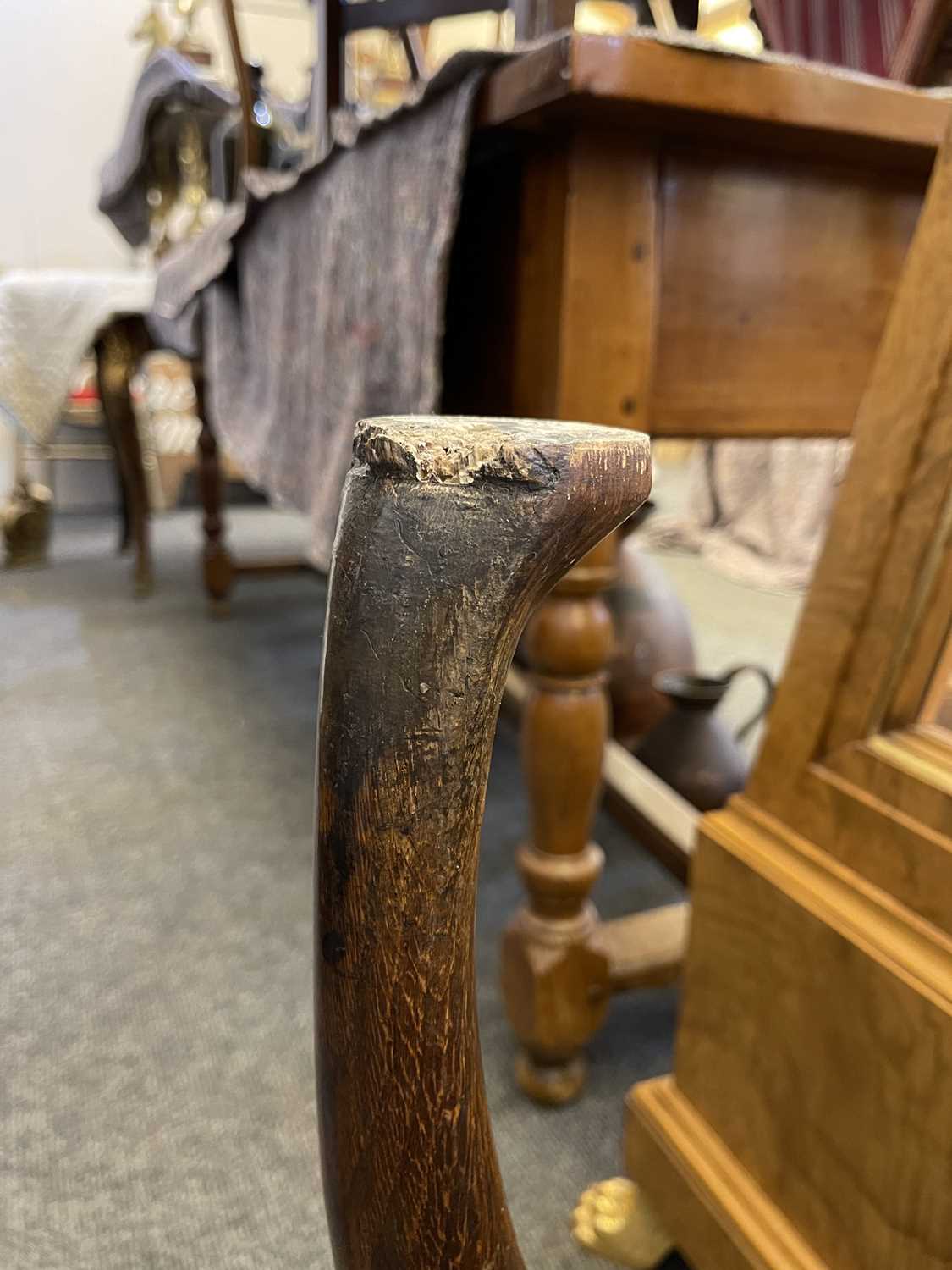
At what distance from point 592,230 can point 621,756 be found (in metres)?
0.85

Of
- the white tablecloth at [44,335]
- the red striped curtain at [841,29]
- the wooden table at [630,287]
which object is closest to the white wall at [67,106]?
the white tablecloth at [44,335]

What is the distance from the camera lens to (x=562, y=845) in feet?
2.40

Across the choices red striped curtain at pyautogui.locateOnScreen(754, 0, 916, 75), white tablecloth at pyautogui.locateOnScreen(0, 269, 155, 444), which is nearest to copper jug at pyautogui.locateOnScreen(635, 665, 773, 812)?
red striped curtain at pyautogui.locateOnScreen(754, 0, 916, 75)

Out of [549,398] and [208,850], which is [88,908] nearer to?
[208,850]

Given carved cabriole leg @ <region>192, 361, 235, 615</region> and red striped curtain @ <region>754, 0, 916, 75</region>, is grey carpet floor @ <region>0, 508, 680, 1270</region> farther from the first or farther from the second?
red striped curtain @ <region>754, 0, 916, 75</region>

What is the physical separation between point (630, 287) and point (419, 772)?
1.51 feet

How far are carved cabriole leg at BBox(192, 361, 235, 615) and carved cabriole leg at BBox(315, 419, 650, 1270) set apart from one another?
187 cm

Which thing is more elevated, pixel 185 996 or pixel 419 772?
pixel 419 772

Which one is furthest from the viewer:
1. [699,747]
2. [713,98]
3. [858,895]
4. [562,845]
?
[699,747]

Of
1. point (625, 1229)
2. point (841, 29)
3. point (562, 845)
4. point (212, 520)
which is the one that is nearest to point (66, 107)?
point (212, 520)

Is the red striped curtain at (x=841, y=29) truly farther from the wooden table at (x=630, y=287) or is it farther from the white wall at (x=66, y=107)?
the white wall at (x=66, y=107)

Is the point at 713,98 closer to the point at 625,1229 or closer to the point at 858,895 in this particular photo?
the point at 858,895

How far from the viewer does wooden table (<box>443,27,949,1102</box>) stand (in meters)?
0.57

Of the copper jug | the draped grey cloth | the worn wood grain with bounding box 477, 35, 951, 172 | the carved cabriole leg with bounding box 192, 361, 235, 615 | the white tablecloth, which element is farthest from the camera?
the carved cabriole leg with bounding box 192, 361, 235, 615
